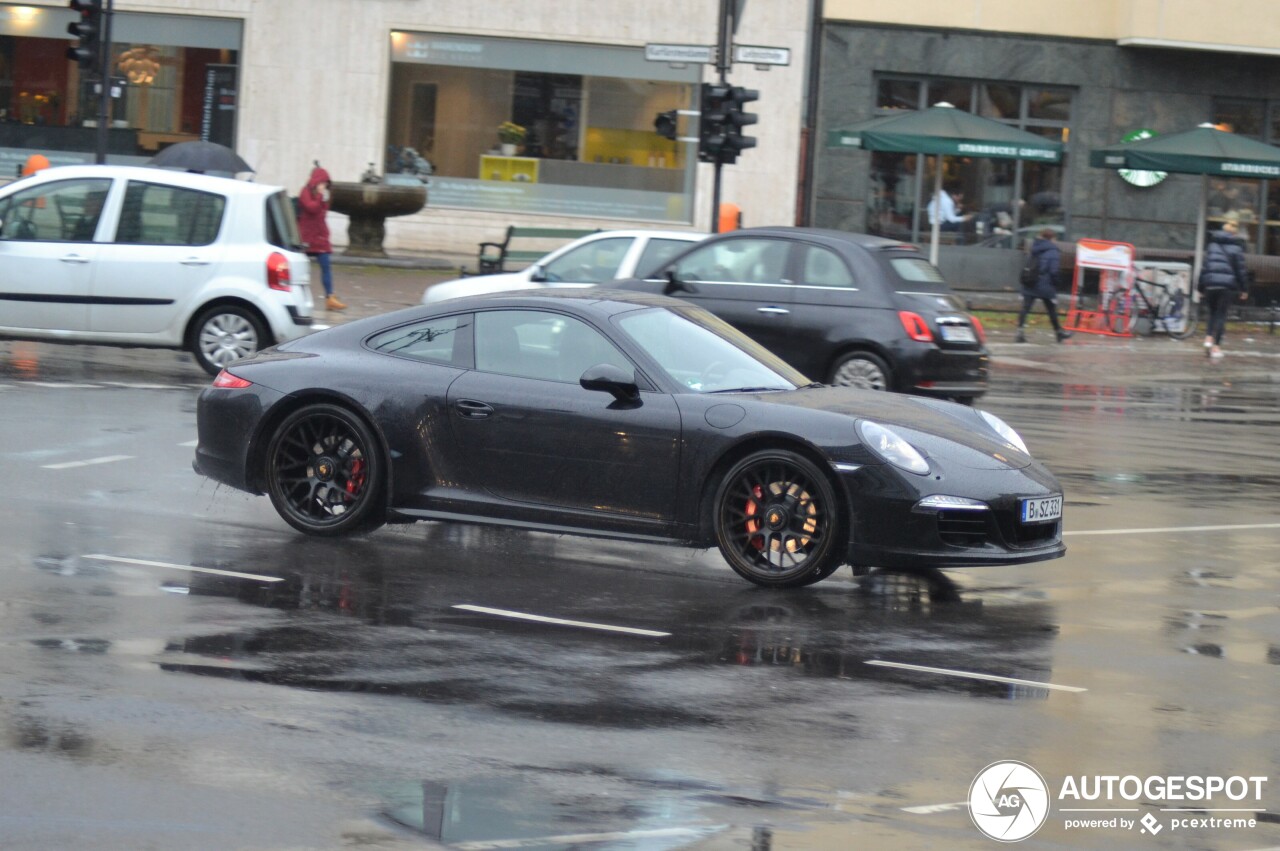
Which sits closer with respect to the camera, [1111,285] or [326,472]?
[326,472]

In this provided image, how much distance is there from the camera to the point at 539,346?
9164mm

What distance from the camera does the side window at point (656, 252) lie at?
17156 millimetres

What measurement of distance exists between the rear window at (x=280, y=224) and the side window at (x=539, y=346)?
23.8ft

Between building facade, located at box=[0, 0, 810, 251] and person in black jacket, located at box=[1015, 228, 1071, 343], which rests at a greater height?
building facade, located at box=[0, 0, 810, 251]

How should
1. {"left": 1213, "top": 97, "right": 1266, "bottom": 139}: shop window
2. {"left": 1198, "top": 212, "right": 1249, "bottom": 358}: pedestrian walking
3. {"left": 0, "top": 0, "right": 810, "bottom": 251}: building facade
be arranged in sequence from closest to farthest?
1. {"left": 1198, "top": 212, "right": 1249, "bottom": 358}: pedestrian walking
2. {"left": 0, "top": 0, "right": 810, "bottom": 251}: building facade
3. {"left": 1213, "top": 97, "right": 1266, "bottom": 139}: shop window

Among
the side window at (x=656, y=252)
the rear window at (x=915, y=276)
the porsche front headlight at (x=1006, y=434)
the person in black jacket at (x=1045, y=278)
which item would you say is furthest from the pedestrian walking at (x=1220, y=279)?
the porsche front headlight at (x=1006, y=434)

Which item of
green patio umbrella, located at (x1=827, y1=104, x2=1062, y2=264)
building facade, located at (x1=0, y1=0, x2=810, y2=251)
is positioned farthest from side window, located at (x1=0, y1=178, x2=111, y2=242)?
building facade, located at (x1=0, y1=0, x2=810, y2=251)

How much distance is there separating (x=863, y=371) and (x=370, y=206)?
55.7 feet

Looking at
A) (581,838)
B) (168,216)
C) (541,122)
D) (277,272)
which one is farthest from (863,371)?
(541,122)

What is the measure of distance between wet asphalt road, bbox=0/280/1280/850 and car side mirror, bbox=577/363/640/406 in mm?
859

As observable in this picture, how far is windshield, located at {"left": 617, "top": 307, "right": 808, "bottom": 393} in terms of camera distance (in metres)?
9.05

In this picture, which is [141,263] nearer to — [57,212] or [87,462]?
[57,212]

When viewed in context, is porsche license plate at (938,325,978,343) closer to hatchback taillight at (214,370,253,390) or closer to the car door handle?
the car door handle

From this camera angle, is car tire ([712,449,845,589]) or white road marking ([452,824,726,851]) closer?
white road marking ([452,824,726,851])
